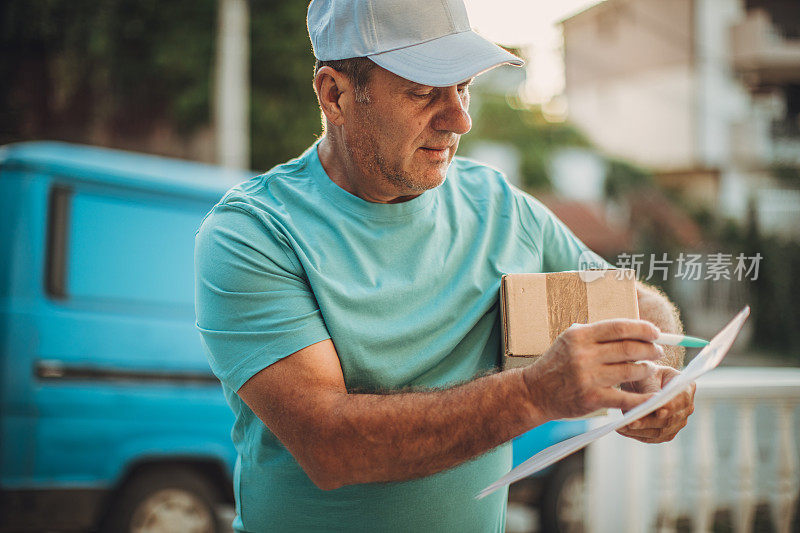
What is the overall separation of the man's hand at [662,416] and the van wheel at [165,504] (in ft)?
10.4

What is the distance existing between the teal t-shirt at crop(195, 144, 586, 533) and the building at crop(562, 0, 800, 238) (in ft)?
51.5

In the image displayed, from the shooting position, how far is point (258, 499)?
55.2 inches

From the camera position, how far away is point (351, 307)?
4.31 feet

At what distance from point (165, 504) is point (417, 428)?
3.19m

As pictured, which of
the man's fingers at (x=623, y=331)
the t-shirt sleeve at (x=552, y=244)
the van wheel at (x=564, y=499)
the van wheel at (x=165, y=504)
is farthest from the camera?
the van wheel at (x=564, y=499)

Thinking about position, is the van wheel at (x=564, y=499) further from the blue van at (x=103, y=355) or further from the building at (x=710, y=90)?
the building at (x=710, y=90)

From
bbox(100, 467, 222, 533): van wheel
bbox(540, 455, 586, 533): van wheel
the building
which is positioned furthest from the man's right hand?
the building

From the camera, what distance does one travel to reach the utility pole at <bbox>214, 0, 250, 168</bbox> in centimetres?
740

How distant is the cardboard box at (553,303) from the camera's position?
4.33 ft

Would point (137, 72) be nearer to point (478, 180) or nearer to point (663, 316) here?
point (478, 180)

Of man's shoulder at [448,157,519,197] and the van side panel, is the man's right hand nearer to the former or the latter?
man's shoulder at [448,157,519,197]

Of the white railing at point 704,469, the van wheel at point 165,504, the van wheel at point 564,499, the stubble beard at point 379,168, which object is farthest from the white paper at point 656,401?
the van wheel at point 564,499

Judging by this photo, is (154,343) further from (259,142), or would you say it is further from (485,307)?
(259,142)

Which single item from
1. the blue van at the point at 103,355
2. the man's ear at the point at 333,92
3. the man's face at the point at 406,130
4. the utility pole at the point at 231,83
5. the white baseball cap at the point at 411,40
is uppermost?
the utility pole at the point at 231,83
